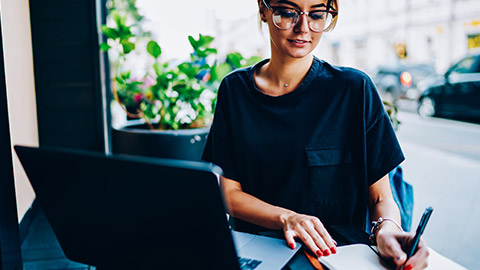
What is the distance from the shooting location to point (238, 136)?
1.16 metres

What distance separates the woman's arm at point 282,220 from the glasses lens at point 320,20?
0.47 m

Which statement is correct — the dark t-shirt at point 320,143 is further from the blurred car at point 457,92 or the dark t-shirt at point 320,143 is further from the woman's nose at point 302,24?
the blurred car at point 457,92

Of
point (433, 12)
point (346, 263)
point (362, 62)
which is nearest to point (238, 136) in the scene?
point (346, 263)

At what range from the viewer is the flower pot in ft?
8.10

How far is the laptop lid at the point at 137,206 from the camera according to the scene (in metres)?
0.53

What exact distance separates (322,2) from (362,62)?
20183 millimetres

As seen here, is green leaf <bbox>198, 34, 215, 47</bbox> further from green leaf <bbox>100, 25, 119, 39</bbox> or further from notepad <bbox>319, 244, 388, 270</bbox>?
notepad <bbox>319, 244, 388, 270</bbox>

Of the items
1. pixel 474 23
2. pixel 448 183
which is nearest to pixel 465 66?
pixel 448 183

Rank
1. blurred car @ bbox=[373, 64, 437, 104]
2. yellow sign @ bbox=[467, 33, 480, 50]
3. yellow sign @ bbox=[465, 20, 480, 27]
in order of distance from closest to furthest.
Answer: blurred car @ bbox=[373, 64, 437, 104] < yellow sign @ bbox=[465, 20, 480, 27] < yellow sign @ bbox=[467, 33, 480, 50]

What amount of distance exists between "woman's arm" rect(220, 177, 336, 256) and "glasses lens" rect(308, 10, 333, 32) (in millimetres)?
473

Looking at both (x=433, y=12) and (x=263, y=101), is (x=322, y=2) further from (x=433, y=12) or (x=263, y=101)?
(x=433, y=12)

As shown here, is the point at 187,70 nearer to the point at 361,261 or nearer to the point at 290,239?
the point at 290,239

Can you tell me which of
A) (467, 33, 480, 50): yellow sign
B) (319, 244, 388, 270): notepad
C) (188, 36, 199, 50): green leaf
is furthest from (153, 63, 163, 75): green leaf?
(467, 33, 480, 50): yellow sign

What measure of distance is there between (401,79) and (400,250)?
12.0 m
